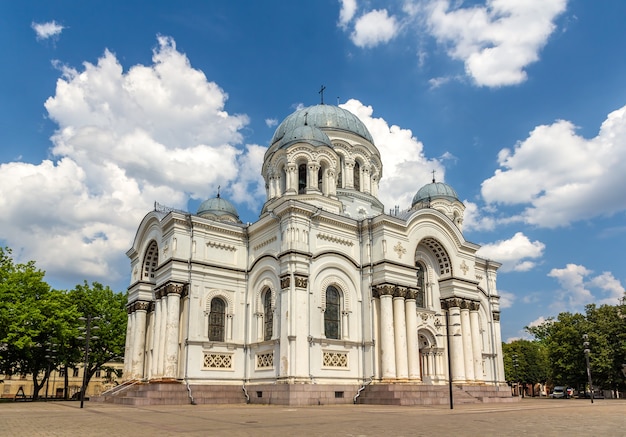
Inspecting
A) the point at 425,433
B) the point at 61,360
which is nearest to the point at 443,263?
the point at 425,433

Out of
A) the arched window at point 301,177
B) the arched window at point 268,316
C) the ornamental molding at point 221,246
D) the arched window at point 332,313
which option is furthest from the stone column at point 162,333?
the arched window at point 301,177

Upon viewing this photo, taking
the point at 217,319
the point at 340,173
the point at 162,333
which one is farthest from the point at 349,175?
the point at 162,333

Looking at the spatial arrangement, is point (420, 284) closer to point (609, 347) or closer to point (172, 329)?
point (172, 329)

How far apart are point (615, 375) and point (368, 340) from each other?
75.5ft

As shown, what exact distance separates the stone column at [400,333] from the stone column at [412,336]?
385 mm

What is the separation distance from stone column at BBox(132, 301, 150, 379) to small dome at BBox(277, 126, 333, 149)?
43.9 feet

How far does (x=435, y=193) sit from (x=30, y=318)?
30.0m

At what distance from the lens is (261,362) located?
28016mm

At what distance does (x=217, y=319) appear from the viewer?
29109 millimetres

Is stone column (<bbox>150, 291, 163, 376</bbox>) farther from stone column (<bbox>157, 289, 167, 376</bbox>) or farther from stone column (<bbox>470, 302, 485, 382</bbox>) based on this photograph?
stone column (<bbox>470, 302, 485, 382</bbox>)

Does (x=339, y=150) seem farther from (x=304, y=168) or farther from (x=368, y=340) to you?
(x=368, y=340)

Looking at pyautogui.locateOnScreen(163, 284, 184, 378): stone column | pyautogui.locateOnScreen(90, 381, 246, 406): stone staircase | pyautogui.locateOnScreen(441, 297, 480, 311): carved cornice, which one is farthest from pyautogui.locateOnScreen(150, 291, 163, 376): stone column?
pyautogui.locateOnScreen(441, 297, 480, 311): carved cornice

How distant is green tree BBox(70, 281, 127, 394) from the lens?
39156 mm

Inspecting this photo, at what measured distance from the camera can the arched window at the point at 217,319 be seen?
28750mm
